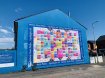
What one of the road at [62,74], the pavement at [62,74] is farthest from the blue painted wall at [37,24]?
the road at [62,74]

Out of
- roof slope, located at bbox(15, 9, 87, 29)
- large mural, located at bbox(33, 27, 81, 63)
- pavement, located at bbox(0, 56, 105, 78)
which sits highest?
roof slope, located at bbox(15, 9, 87, 29)

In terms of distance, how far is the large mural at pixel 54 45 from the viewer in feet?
83.9

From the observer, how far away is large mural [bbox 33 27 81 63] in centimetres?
2556

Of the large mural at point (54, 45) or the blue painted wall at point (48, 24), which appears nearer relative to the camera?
the blue painted wall at point (48, 24)

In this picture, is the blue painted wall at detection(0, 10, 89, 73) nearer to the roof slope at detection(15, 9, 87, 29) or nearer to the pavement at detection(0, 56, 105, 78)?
the roof slope at detection(15, 9, 87, 29)

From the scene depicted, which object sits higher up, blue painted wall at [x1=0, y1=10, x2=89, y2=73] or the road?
blue painted wall at [x1=0, y1=10, x2=89, y2=73]

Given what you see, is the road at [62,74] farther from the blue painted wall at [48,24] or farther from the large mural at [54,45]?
the large mural at [54,45]

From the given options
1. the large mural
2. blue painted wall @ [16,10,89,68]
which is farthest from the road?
the large mural

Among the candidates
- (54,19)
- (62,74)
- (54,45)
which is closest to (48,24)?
(54,19)

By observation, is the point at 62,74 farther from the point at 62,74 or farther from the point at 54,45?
the point at 54,45

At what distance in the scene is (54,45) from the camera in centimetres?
2742

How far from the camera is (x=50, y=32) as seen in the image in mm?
27500

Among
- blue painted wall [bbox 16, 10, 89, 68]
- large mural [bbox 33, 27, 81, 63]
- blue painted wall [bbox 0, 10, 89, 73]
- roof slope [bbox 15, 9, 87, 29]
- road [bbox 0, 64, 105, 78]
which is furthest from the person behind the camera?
roof slope [bbox 15, 9, 87, 29]

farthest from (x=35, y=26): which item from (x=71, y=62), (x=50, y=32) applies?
(x=71, y=62)
